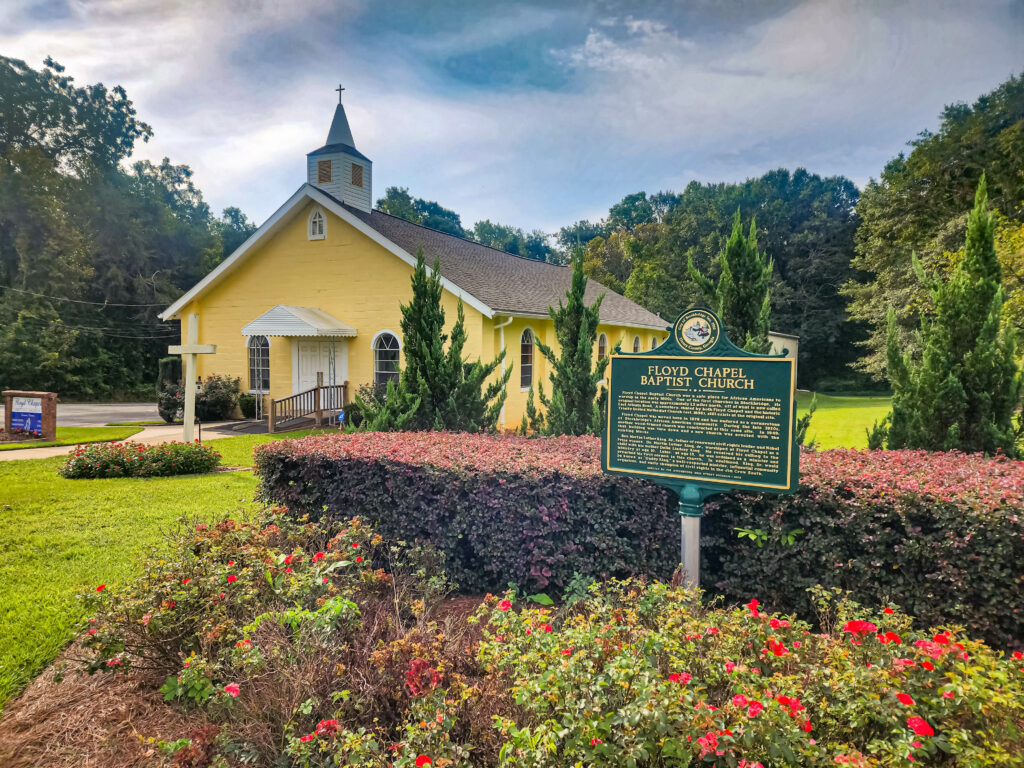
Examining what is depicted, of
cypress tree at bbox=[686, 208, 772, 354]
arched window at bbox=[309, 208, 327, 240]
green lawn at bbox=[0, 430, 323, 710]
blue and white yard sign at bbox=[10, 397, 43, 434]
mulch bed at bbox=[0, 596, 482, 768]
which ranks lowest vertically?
mulch bed at bbox=[0, 596, 482, 768]

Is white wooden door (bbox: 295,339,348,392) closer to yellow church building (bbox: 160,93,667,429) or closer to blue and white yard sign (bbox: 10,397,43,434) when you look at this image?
yellow church building (bbox: 160,93,667,429)

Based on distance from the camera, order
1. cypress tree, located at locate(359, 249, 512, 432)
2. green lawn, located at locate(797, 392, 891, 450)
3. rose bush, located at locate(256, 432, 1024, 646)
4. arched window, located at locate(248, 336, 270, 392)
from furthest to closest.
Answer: arched window, located at locate(248, 336, 270, 392), green lawn, located at locate(797, 392, 891, 450), cypress tree, located at locate(359, 249, 512, 432), rose bush, located at locate(256, 432, 1024, 646)

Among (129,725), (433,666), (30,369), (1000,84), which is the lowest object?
(129,725)

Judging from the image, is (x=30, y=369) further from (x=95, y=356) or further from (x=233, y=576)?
(x=233, y=576)

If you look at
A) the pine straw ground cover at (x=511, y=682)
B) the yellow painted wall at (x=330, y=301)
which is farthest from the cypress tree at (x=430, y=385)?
the yellow painted wall at (x=330, y=301)

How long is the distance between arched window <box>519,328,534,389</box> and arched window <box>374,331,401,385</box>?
12.0ft

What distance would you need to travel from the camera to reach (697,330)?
4.53 m

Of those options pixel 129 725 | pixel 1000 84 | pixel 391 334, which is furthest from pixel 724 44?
pixel 1000 84

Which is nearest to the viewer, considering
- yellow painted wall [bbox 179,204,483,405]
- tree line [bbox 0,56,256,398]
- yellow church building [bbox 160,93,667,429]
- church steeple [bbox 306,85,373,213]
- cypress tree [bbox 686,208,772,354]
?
cypress tree [bbox 686,208,772,354]

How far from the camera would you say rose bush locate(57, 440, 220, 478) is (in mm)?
9711

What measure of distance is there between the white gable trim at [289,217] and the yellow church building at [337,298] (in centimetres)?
4

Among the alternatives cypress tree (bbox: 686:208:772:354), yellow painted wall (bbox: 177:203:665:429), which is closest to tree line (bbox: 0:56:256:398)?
yellow painted wall (bbox: 177:203:665:429)

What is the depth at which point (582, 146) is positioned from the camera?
14.9 m

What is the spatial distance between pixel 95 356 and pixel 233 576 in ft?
117
